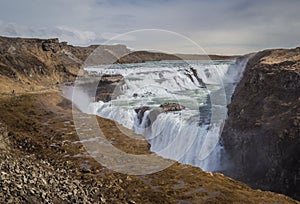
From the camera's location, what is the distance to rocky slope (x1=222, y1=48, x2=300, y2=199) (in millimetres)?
11609

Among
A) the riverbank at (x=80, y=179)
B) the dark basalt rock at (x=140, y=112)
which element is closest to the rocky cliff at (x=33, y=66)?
the dark basalt rock at (x=140, y=112)

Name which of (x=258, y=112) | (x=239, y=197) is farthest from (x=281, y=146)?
(x=239, y=197)

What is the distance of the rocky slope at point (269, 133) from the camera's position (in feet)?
38.1

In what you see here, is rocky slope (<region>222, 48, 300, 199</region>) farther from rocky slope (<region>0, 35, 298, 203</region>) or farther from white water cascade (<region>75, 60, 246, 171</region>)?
rocky slope (<region>0, 35, 298, 203</region>)

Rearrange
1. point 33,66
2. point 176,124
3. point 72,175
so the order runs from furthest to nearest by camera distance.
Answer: point 33,66
point 176,124
point 72,175

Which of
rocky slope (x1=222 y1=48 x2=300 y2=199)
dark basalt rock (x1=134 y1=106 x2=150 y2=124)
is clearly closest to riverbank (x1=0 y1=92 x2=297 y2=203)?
rocky slope (x1=222 y1=48 x2=300 y2=199)

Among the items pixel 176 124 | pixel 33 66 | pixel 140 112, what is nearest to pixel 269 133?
pixel 176 124

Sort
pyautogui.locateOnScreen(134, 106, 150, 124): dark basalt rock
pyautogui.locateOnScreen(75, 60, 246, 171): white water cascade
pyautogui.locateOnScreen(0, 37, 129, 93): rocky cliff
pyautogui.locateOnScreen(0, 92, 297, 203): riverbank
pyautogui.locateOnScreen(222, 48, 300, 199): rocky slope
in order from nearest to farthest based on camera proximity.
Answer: pyautogui.locateOnScreen(0, 92, 297, 203): riverbank, pyautogui.locateOnScreen(222, 48, 300, 199): rocky slope, pyautogui.locateOnScreen(75, 60, 246, 171): white water cascade, pyautogui.locateOnScreen(134, 106, 150, 124): dark basalt rock, pyautogui.locateOnScreen(0, 37, 129, 93): rocky cliff

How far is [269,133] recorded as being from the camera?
13227 millimetres

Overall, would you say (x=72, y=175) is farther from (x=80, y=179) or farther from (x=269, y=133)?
(x=269, y=133)

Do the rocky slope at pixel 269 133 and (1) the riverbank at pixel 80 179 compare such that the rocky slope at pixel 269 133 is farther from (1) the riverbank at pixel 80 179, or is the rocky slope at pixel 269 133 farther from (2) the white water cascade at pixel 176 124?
(1) the riverbank at pixel 80 179

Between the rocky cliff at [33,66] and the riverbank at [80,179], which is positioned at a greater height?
the rocky cliff at [33,66]

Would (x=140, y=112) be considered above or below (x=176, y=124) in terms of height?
above

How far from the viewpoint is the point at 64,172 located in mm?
8844
